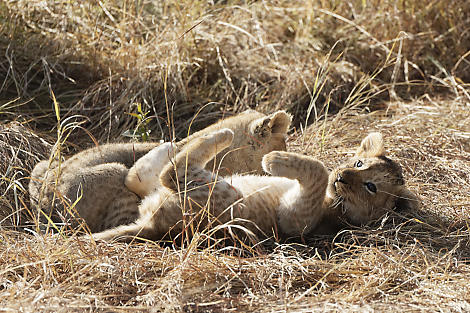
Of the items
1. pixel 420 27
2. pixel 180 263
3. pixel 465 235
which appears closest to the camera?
pixel 180 263

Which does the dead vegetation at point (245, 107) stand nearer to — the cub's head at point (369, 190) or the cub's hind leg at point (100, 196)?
the cub's head at point (369, 190)

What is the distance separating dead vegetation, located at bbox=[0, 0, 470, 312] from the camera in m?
3.09

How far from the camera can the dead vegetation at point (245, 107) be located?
10.1 ft

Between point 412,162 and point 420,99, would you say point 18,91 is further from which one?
point 420,99

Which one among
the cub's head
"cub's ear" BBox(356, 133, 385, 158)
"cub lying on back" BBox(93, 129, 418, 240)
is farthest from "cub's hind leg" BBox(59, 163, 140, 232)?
"cub's ear" BBox(356, 133, 385, 158)

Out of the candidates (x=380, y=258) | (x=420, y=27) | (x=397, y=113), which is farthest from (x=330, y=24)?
(x=380, y=258)

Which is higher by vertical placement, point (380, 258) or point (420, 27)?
point (420, 27)

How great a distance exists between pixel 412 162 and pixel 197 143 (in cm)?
180

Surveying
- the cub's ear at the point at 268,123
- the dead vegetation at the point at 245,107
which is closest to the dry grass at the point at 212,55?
the dead vegetation at the point at 245,107

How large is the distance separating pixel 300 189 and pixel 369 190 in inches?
18.1

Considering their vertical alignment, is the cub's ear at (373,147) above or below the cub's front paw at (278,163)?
below

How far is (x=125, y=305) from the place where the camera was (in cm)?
294

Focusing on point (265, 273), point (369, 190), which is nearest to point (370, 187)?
point (369, 190)

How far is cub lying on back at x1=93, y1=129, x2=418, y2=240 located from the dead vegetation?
0.55 ft
